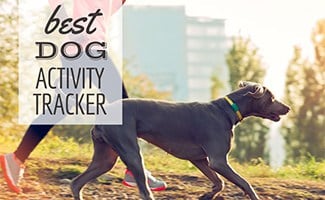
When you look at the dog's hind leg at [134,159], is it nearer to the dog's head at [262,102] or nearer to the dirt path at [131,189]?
the dirt path at [131,189]

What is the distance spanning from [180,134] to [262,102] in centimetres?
65

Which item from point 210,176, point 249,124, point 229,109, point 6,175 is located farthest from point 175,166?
point 249,124

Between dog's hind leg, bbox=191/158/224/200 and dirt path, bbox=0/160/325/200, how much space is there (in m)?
0.24

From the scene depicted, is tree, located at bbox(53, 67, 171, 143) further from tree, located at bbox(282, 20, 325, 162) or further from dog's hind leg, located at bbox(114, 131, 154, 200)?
dog's hind leg, located at bbox(114, 131, 154, 200)

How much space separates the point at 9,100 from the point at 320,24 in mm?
4479

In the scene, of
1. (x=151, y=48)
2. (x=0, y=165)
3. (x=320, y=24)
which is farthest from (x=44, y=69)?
(x=151, y=48)

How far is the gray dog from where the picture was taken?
15.7ft

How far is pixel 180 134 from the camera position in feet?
16.4

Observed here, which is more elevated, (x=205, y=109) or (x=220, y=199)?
(x=205, y=109)

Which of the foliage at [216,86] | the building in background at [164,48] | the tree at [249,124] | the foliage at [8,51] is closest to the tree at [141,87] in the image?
the building in background at [164,48]

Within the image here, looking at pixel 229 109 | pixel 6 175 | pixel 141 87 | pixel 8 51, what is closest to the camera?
pixel 229 109

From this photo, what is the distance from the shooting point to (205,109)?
510cm

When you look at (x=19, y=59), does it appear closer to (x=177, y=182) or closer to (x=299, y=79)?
(x=177, y=182)

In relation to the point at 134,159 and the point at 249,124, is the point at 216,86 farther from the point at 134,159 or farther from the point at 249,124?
the point at 134,159
